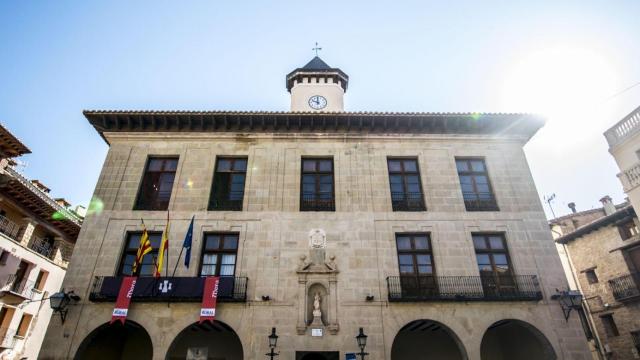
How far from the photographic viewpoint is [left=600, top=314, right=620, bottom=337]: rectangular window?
2168 centimetres

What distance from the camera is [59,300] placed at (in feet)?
37.1

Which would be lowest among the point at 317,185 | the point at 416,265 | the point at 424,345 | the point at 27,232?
the point at 424,345

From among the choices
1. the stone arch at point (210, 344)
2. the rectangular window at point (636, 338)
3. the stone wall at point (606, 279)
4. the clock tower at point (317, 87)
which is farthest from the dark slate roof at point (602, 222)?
the stone arch at point (210, 344)

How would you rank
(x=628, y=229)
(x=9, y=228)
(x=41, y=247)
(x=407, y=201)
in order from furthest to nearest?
(x=41, y=247) → (x=628, y=229) → (x=9, y=228) → (x=407, y=201)

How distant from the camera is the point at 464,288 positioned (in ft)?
39.6

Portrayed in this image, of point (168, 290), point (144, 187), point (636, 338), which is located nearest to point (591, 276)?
point (636, 338)

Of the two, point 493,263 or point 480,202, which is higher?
point 480,202

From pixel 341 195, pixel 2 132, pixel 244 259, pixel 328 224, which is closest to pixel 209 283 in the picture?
pixel 244 259

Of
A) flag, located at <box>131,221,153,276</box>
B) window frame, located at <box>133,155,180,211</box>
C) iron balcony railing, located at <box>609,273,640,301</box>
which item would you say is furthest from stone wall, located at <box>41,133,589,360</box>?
iron balcony railing, located at <box>609,273,640,301</box>

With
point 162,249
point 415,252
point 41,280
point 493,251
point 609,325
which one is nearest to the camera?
point 162,249

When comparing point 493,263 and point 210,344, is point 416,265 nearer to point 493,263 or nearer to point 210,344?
point 493,263

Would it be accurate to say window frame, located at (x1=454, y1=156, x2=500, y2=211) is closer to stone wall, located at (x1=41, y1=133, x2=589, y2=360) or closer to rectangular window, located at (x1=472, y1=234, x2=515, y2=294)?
stone wall, located at (x1=41, y1=133, x2=589, y2=360)

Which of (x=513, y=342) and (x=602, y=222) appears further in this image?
(x=602, y=222)

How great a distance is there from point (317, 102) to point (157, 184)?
1020 centimetres
